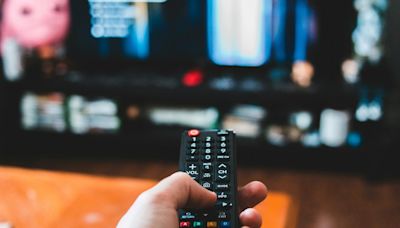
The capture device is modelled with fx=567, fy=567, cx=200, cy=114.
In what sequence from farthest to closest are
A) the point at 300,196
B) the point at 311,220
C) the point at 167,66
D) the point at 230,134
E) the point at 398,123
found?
the point at 167,66
the point at 398,123
the point at 300,196
the point at 311,220
the point at 230,134

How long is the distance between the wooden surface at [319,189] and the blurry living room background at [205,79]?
0.20 ft

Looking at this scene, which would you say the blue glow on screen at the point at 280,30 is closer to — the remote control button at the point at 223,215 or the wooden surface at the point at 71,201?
the wooden surface at the point at 71,201

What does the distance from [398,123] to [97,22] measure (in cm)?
151

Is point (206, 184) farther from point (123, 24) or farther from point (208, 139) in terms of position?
point (123, 24)

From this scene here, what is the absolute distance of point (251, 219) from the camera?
0.88 meters

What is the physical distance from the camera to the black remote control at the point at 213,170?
34.2 inches

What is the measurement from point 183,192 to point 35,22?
2.25 metres

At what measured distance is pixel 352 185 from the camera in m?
2.50

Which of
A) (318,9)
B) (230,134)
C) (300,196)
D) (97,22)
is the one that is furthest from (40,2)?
(230,134)

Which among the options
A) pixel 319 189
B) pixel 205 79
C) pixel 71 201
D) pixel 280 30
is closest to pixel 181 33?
pixel 205 79

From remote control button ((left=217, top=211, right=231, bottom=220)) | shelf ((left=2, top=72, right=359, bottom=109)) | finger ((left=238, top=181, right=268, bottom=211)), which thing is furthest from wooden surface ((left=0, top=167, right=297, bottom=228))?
shelf ((left=2, top=72, right=359, bottom=109))

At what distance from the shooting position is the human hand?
77 centimetres

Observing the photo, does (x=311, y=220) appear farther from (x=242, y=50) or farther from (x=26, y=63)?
(x=26, y=63)

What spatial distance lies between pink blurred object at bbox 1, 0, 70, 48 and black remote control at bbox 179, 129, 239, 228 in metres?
2.04
